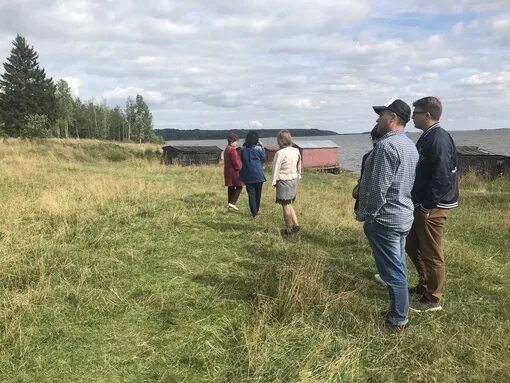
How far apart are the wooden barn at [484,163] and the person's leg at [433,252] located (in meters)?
22.4

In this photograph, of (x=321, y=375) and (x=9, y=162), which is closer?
(x=321, y=375)

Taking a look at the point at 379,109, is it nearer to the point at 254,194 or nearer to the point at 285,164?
the point at 285,164

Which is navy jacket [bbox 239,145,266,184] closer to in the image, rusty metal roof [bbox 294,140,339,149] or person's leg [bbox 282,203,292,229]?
person's leg [bbox 282,203,292,229]

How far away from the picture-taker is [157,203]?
10.1 metres

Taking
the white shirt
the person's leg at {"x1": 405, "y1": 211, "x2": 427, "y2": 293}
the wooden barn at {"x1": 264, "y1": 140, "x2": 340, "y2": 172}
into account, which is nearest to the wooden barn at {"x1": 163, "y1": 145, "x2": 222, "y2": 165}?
the wooden barn at {"x1": 264, "y1": 140, "x2": 340, "y2": 172}

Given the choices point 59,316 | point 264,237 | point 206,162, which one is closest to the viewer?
point 59,316

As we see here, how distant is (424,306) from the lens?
15.1 feet

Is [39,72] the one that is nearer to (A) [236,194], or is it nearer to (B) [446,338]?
(A) [236,194]

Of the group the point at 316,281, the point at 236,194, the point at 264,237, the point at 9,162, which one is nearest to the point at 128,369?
the point at 316,281

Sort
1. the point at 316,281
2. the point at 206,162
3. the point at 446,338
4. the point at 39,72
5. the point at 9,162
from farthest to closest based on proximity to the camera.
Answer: the point at 39,72 → the point at 206,162 → the point at 9,162 → the point at 316,281 → the point at 446,338

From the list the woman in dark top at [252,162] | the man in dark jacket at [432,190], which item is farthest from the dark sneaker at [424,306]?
the woman in dark top at [252,162]

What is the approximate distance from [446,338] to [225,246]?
3.56m

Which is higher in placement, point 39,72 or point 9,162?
point 39,72

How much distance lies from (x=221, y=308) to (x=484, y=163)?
82.7 feet
